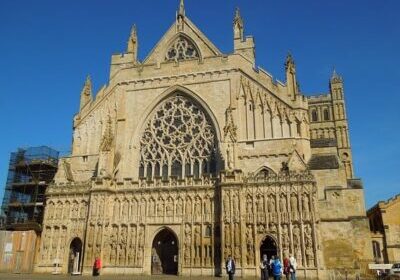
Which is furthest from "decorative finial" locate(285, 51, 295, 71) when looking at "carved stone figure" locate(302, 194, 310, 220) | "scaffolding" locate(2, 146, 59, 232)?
"scaffolding" locate(2, 146, 59, 232)

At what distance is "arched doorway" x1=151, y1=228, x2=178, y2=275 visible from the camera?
26.8 metres

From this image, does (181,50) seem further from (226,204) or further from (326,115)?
(326,115)

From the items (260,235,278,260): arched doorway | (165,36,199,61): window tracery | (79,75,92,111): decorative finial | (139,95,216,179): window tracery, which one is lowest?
(260,235,278,260): arched doorway

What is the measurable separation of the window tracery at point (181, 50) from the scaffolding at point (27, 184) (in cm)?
1562

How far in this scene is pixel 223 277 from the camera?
23312mm

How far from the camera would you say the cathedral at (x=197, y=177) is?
2453 centimetres

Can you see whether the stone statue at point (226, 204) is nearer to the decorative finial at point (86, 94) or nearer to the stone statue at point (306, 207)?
the stone statue at point (306, 207)

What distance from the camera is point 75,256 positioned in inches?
1115

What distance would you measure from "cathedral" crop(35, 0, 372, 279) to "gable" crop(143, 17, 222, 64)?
0.10 m

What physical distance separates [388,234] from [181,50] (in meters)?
25.9

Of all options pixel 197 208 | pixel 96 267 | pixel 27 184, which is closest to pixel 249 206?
pixel 197 208

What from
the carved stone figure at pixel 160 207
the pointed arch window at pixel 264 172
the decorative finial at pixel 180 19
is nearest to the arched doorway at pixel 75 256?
the carved stone figure at pixel 160 207

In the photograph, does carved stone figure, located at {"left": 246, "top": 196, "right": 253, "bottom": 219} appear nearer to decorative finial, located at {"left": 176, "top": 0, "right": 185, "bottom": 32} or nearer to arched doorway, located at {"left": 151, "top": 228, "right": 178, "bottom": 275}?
arched doorway, located at {"left": 151, "top": 228, "right": 178, "bottom": 275}

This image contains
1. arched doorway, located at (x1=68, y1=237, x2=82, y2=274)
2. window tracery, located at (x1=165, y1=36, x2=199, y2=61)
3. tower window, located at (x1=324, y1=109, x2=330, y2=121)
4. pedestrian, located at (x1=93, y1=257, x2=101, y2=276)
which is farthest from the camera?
tower window, located at (x1=324, y1=109, x2=330, y2=121)
